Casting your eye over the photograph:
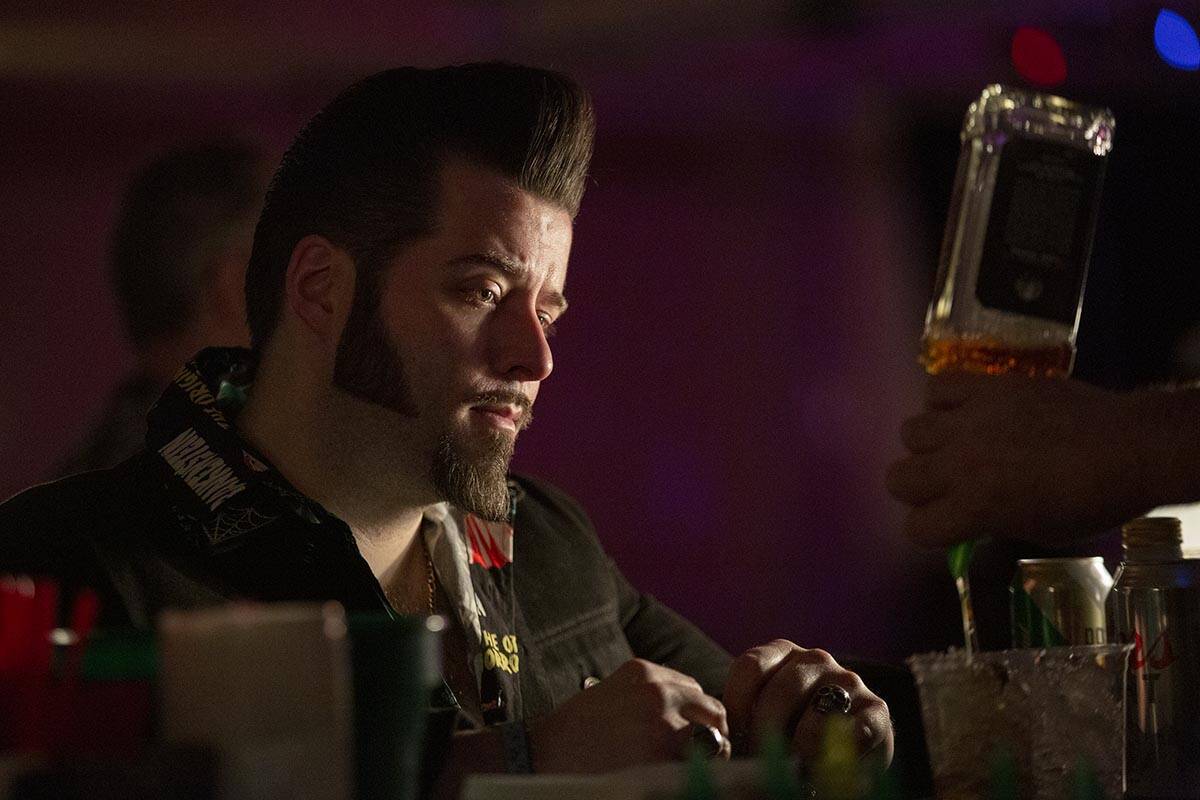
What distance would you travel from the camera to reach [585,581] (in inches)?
80.4

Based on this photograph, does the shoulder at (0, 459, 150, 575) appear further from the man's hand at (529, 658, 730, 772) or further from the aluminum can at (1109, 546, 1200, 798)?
the aluminum can at (1109, 546, 1200, 798)

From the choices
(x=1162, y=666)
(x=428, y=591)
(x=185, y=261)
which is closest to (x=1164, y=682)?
(x=1162, y=666)

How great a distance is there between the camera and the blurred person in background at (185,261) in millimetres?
2641

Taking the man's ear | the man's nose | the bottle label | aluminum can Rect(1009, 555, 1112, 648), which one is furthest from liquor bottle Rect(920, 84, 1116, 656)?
the man's ear

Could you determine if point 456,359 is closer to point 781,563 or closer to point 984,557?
point 984,557

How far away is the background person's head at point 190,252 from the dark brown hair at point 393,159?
744mm

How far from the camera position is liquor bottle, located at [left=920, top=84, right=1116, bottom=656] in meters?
1.29

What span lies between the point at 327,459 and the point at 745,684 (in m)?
0.62

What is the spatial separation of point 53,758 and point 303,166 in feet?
4.18

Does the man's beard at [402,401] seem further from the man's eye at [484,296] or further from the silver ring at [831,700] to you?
the silver ring at [831,700]

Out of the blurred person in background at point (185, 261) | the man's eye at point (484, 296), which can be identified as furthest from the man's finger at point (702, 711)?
the blurred person in background at point (185, 261)

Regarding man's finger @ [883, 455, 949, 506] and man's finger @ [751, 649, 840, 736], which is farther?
man's finger @ [751, 649, 840, 736]

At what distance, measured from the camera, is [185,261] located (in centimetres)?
267

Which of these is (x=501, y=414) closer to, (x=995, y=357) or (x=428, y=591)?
(x=428, y=591)
